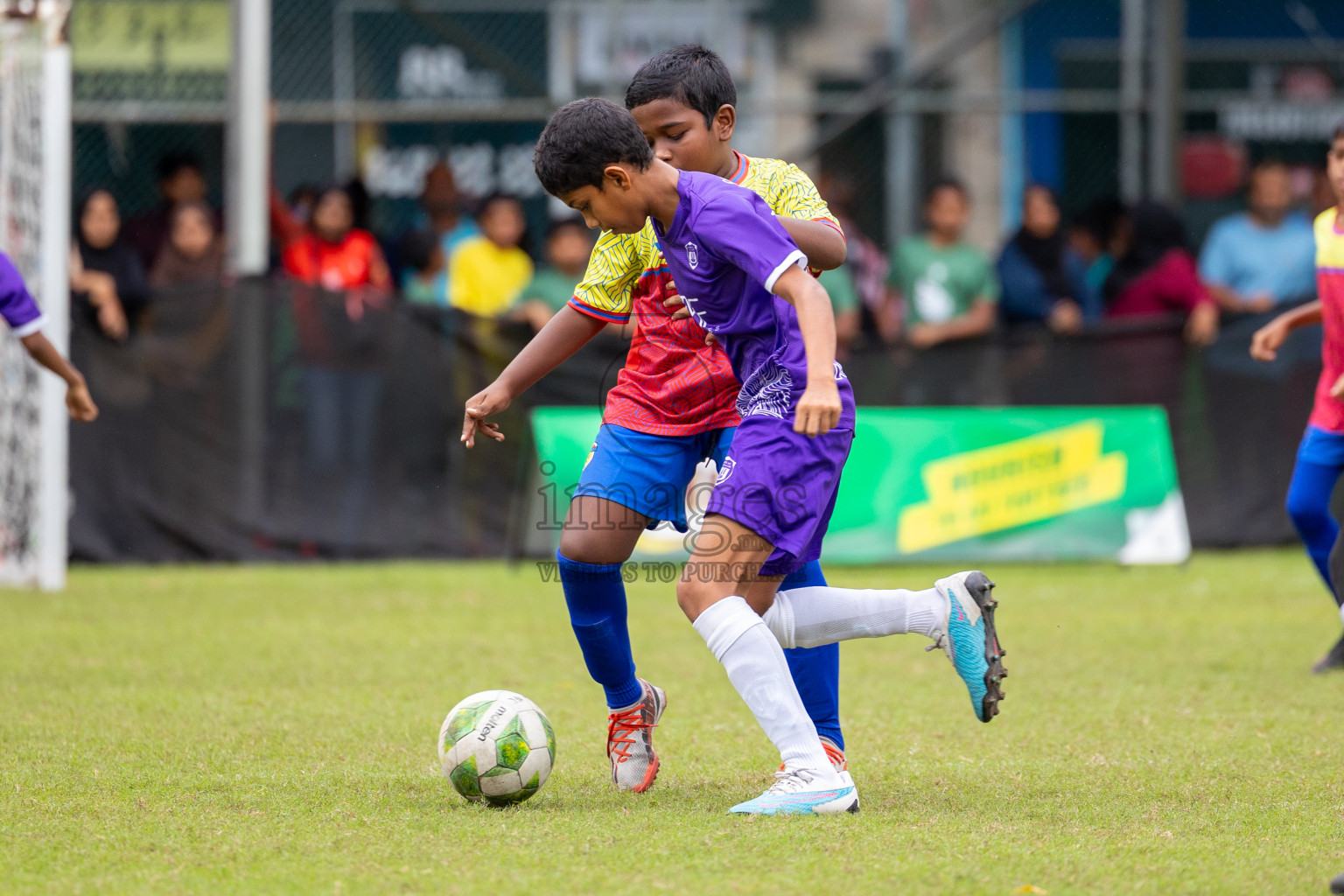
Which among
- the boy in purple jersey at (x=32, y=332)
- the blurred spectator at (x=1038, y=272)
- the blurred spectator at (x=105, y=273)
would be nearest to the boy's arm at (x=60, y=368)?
the boy in purple jersey at (x=32, y=332)

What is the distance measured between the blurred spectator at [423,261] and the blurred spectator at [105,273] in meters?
1.80

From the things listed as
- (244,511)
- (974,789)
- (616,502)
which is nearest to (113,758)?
(616,502)

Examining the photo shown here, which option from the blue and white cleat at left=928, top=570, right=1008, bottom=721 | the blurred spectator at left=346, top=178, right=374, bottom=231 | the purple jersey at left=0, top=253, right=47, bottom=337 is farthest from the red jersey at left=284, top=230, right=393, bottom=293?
the blue and white cleat at left=928, top=570, right=1008, bottom=721

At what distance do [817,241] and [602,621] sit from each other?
1193 millimetres

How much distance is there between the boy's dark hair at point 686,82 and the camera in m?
4.12

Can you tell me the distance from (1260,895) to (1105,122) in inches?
479

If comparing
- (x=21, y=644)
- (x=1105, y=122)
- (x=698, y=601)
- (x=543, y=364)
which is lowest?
(x=21, y=644)

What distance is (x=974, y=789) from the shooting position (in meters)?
4.11

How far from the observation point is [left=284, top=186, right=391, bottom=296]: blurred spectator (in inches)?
390

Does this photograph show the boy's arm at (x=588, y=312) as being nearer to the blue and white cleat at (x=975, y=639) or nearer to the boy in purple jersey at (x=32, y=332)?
the blue and white cleat at (x=975, y=639)

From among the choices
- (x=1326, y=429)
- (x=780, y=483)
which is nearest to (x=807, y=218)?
(x=780, y=483)

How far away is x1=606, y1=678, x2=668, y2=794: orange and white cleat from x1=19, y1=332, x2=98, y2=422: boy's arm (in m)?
3.30

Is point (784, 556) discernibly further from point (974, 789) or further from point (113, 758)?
point (113, 758)

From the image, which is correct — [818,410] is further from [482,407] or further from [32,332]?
[32,332]
